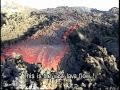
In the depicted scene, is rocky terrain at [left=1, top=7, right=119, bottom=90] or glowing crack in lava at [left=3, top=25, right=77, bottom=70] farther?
glowing crack in lava at [left=3, top=25, right=77, bottom=70]

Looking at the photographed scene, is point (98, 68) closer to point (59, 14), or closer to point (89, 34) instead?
point (89, 34)

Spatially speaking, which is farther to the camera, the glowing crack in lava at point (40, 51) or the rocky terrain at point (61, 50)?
the glowing crack in lava at point (40, 51)

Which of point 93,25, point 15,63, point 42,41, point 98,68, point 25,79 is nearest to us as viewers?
point 25,79

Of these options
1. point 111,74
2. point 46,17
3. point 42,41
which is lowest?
point 111,74

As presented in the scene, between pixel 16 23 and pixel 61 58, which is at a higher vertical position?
pixel 16 23

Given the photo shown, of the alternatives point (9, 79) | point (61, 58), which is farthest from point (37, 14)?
point (9, 79)
